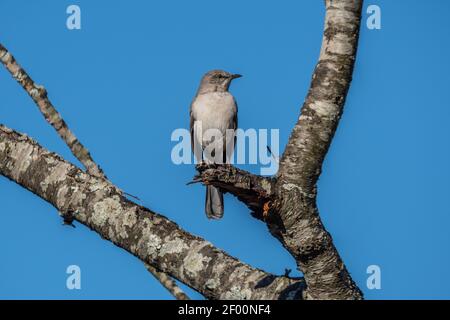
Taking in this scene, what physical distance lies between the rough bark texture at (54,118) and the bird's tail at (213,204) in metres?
4.08

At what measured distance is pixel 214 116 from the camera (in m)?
9.84

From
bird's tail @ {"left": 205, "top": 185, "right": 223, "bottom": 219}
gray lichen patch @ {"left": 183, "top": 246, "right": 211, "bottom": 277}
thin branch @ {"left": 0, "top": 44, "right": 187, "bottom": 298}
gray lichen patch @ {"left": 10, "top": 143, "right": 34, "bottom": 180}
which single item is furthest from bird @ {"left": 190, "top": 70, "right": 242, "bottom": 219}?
gray lichen patch @ {"left": 183, "top": 246, "right": 211, "bottom": 277}

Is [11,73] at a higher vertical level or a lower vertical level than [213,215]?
higher

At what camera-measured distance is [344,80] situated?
419 centimetres

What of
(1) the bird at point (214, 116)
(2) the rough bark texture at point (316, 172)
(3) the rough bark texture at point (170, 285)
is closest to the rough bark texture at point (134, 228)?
(2) the rough bark texture at point (316, 172)

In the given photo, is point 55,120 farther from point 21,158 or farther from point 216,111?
point 216,111

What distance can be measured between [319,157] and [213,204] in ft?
18.6

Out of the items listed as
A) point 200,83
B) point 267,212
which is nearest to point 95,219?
point 267,212

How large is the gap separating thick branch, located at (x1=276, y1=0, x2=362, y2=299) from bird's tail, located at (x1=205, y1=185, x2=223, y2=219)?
553cm

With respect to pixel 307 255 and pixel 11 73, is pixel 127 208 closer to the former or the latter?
pixel 307 255

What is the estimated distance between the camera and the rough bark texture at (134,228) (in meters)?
4.44

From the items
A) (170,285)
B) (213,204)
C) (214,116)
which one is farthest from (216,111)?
(170,285)
